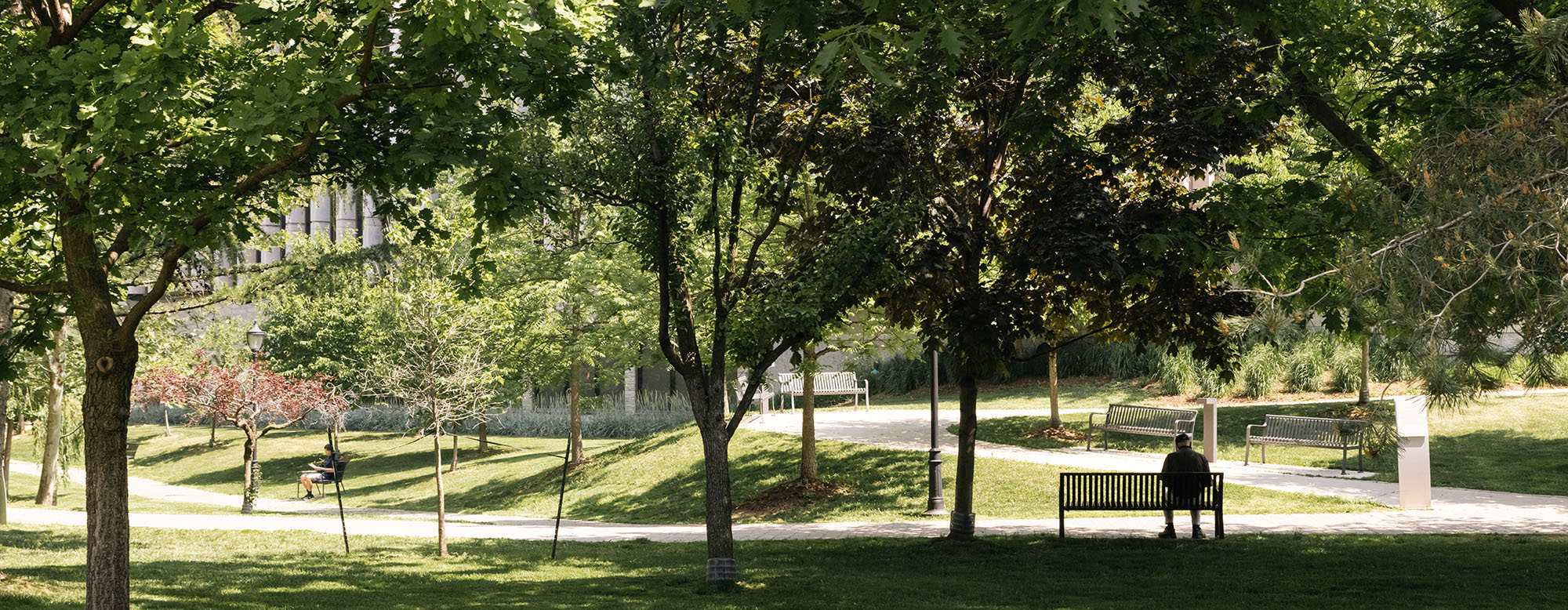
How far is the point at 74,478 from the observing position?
35781 millimetres

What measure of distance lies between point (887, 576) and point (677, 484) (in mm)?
10039

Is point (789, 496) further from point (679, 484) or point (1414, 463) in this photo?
point (1414, 463)

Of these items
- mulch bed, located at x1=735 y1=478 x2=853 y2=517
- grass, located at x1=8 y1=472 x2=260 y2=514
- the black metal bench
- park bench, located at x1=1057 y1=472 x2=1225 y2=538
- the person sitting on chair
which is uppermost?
the black metal bench

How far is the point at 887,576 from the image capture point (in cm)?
1152

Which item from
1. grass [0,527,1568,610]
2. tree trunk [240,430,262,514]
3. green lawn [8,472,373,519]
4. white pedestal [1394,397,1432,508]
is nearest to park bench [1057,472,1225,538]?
grass [0,527,1568,610]

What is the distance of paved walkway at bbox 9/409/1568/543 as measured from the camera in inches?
545

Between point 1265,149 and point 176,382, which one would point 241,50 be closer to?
point 1265,149

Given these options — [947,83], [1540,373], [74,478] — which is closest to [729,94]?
[947,83]

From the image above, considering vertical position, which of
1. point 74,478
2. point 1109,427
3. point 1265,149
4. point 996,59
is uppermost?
point 996,59

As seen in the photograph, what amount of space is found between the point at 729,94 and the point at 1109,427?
12.1 m

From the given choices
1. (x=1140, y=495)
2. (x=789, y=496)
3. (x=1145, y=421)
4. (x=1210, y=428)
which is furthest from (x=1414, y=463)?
(x=789, y=496)

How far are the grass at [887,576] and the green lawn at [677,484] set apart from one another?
3213 millimetres

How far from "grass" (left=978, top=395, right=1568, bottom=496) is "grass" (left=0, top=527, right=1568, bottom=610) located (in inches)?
222

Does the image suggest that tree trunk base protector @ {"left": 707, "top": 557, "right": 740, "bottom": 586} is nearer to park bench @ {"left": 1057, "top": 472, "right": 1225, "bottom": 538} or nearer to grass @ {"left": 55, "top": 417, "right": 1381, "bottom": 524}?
park bench @ {"left": 1057, "top": 472, "right": 1225, "bottom": 538}
